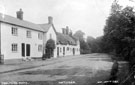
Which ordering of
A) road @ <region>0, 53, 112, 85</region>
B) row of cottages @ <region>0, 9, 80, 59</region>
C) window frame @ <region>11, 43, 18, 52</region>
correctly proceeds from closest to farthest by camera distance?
road @ <region>0, 53, 112, 85</region> < row of cottages @ <region>0, 9, 80, 59</region> < window frame @ <region>11, 43, 18, 52</region>

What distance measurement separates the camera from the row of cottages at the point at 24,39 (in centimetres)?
1340

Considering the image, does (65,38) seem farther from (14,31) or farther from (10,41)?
(10,41)

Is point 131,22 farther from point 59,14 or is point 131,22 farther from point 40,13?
point 40,13

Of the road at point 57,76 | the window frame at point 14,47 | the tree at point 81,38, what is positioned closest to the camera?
the road at point 57,76

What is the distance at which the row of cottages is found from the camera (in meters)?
13.4

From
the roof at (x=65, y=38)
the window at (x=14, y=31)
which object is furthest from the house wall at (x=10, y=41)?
the roof at (x=65, y=38)

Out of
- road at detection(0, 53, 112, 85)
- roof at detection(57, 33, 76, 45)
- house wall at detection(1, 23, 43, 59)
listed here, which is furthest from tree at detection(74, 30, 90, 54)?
roof at detection(57, 33, 76, 45)

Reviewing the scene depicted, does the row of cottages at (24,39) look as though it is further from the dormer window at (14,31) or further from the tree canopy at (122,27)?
the tree canopy at (122,27)

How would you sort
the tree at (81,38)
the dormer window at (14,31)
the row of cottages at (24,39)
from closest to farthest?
the tree at (81,38)
the row of cottages at (24,39)
the dormer window at (14,31)

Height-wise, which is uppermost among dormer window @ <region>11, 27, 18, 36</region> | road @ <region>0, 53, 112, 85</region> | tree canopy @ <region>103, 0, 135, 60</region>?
dormer window @ <region>11, 27, 18, 36</region>

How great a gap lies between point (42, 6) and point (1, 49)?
9.68 m

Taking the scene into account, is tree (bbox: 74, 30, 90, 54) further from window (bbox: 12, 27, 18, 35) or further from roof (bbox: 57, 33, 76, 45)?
window (bbox: 12, 27, 18, 35)

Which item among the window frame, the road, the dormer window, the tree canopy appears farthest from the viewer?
the dormer window

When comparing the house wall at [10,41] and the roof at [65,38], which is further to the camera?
the roof at [65,38]
